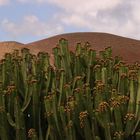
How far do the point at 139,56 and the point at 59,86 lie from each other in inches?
749

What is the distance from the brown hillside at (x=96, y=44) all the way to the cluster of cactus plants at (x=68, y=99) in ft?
57.4

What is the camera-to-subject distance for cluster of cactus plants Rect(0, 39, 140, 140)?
23.1 feet

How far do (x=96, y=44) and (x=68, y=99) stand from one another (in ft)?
70.0

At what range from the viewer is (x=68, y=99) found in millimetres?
7395

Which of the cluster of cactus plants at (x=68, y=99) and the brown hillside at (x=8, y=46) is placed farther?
the brown hillside at (x=8, y=46)

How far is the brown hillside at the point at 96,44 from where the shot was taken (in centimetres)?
2733

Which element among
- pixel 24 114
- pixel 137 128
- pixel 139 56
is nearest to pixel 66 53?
pixel 24 114

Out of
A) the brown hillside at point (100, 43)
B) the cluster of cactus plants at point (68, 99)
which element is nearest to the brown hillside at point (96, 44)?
the brown hillside at point (100, 43)

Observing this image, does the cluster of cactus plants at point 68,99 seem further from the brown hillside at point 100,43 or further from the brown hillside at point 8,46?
the brown hillside at point 8,46

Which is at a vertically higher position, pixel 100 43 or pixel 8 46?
pixel 100 43

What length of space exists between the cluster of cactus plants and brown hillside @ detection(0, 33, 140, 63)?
57.4ft

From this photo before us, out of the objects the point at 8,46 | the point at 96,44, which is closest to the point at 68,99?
the point at 8,46

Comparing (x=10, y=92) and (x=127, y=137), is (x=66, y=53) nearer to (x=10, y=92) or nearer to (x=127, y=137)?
(x=10, y=92)

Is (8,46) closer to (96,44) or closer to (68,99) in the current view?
(96,44)
